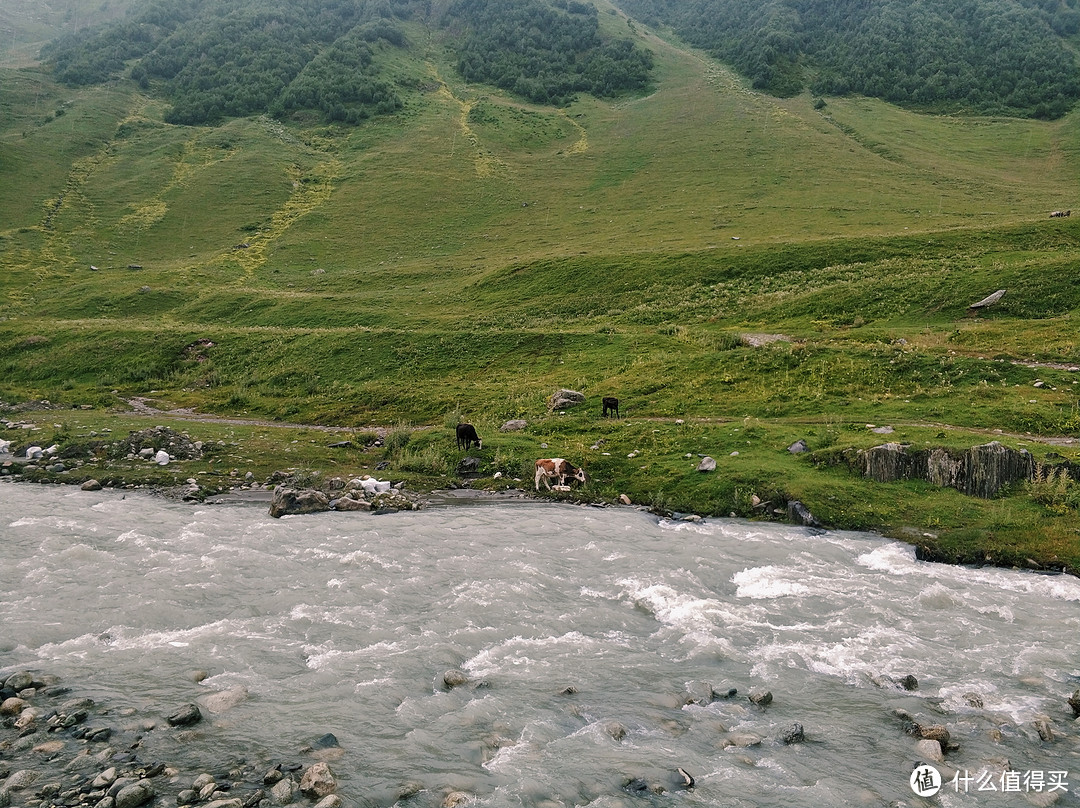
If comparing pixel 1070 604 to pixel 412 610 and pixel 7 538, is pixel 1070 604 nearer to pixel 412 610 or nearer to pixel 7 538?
pixel 412 610

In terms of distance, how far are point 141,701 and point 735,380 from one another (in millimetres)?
28314

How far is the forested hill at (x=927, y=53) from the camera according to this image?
477ft

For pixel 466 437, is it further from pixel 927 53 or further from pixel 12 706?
pixel 927 53

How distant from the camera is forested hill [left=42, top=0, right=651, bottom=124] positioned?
152250mm

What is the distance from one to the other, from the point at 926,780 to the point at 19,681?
16.3 meters

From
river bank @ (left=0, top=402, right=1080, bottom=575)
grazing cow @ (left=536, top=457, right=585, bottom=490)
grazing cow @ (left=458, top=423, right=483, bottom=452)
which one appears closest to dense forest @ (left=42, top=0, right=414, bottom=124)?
river bank @ (left=0, top=402, right=1080, bottom=575)

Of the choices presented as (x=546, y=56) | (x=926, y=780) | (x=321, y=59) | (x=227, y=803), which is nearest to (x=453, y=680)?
(x=227, y=803)

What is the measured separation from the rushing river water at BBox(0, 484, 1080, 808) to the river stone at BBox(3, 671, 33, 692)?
0.71 m

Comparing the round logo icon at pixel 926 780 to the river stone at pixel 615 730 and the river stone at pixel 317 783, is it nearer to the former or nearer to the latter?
the river stone at pixel 615 730

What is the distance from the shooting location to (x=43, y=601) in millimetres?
17078

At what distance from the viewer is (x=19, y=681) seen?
13.4m

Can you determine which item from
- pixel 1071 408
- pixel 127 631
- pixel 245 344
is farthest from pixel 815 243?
pixel 127 631

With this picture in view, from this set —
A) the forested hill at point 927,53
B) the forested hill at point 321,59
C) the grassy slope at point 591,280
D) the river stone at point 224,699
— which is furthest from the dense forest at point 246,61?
the river stone at point 224,699

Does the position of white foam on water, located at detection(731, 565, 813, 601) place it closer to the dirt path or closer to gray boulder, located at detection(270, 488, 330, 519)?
gray boulder, located at detection(270, 488, 330, 519)
